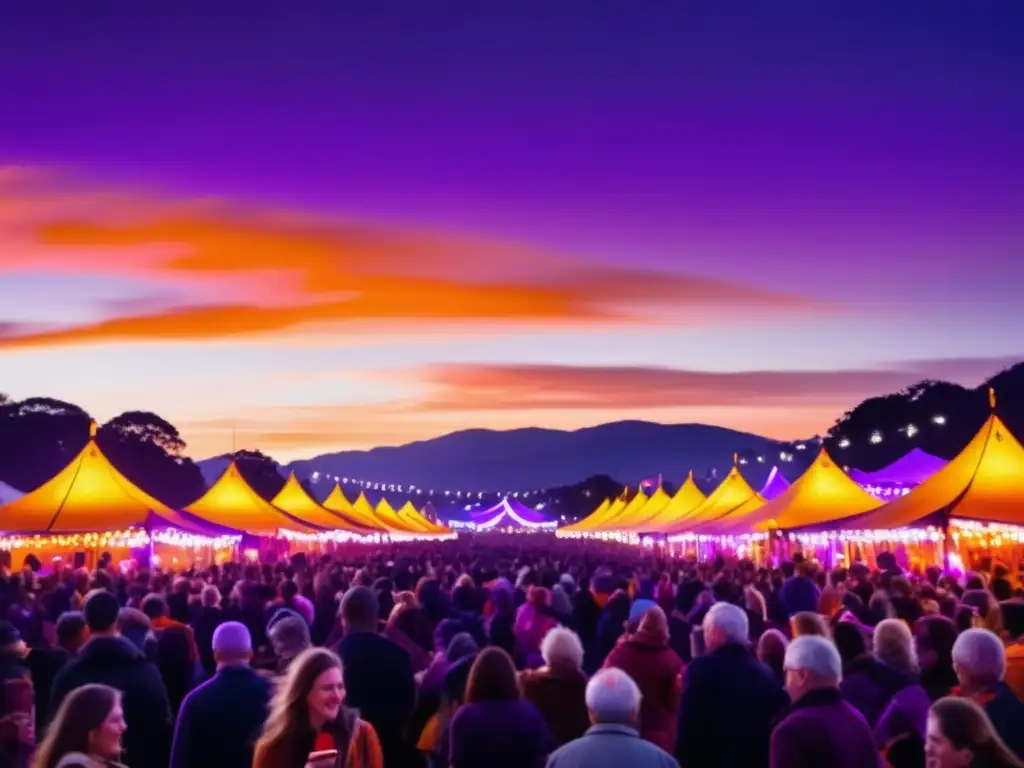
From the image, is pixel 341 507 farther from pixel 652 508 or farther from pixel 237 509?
pixel 237 509

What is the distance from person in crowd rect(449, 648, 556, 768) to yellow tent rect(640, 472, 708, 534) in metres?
49.5

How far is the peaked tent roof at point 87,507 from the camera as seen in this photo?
2883cm

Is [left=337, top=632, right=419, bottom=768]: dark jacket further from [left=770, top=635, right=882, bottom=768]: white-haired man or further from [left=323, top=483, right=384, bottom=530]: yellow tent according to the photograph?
[left=323, top=483, right=384, bottom=530]: yellow tent

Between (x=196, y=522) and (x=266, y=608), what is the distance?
19242mm

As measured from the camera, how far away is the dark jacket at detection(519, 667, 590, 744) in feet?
26.6

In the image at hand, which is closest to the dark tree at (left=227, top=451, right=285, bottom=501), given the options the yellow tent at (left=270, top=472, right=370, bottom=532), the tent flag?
the yellow tent at (left=270, top=472, right=370, bottom=532)

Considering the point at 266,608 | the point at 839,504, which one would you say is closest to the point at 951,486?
the point at 839,504

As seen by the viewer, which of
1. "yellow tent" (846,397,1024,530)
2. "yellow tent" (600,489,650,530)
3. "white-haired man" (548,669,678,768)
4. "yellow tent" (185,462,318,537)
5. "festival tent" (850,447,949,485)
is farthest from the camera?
"yellow tent" (600,489,650,530)

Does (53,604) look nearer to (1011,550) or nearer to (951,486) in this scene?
(951,486)

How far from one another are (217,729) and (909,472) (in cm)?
4003

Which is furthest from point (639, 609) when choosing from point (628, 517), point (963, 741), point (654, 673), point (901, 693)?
point (628, 517)

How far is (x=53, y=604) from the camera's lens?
15188 mm

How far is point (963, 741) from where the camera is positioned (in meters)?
5.26

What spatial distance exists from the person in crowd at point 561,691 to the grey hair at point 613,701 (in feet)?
7.51
